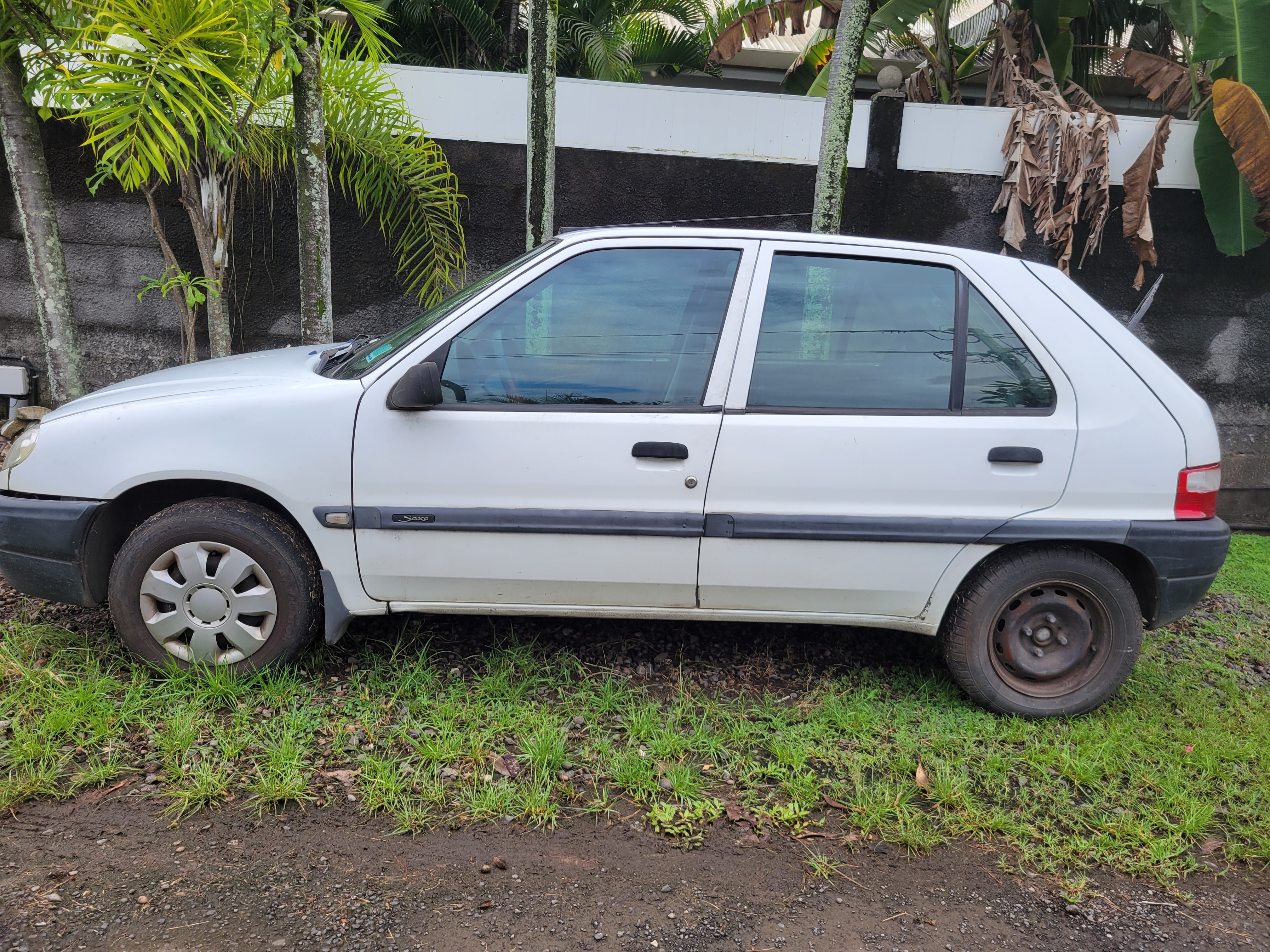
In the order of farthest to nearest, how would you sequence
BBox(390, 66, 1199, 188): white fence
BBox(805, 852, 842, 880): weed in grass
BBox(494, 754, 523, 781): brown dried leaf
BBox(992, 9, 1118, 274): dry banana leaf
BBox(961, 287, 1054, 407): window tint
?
BBox(390, 66, 1199, 188): white fence < BBox(992, 9, 1118, 274): dry banana leaf < BBox(961, 287, 1054, 407): window tint < BBox(494, 754, 523, 781): brown dried leaf < BBox(805, 852, 842, 880): weed in grass

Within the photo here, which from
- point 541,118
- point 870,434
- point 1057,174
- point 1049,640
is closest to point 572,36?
point 541,118

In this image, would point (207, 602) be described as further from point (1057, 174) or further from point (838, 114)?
point (1057, 174)

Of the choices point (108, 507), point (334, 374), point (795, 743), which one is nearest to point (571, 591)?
point (795, 743)

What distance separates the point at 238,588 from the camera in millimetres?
3328

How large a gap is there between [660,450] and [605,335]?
0.49 meters

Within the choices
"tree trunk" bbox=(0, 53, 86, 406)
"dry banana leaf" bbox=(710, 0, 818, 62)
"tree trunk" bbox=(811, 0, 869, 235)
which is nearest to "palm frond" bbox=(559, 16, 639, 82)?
"dry banana leaf" bbox=(710, 0, 818, 62)

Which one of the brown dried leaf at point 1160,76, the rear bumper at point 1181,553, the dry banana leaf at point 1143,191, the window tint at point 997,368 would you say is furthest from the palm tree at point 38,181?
the brown dried leaf at point 1160,76

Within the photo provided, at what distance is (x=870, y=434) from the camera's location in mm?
3254

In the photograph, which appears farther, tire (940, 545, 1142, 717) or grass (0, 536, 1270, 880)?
tire (940, 545, 1142, 717)

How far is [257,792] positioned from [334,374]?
4.94 feet

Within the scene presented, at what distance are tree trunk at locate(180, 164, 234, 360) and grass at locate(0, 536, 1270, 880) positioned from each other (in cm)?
261

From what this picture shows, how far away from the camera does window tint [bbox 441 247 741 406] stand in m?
3.27

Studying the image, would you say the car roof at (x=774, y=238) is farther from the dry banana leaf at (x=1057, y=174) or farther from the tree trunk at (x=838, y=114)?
the dry banana leaf at (x=1057, y=174)

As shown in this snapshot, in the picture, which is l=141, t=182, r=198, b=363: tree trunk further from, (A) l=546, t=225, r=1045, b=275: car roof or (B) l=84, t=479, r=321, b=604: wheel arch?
(A) l=546, t=225, r=1045, b=275: car roof
